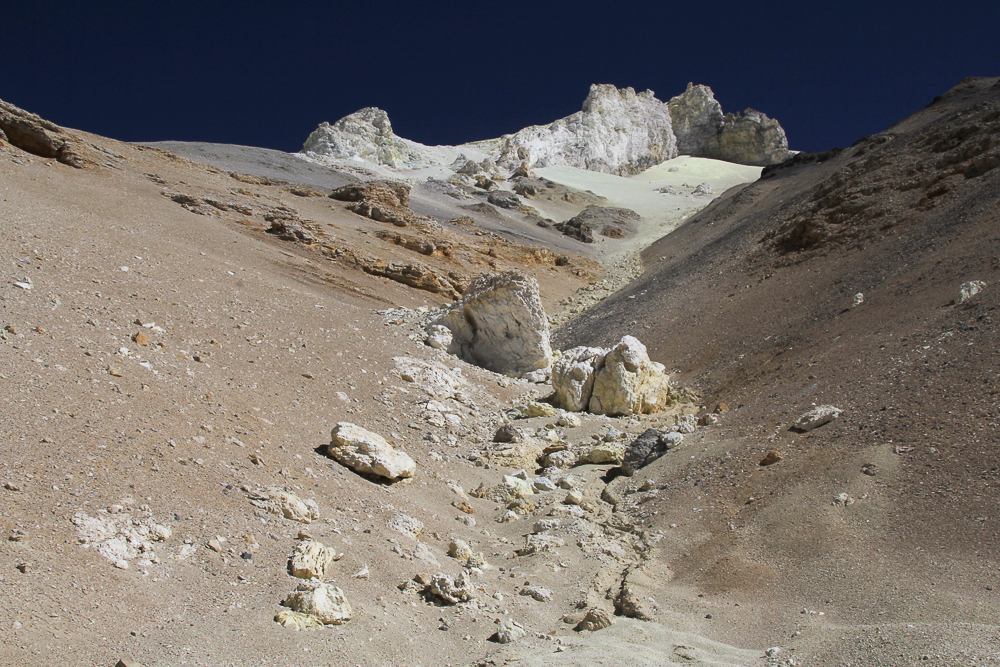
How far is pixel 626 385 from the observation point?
10617mm

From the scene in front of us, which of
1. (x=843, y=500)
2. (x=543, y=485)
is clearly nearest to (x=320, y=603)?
(x=543, y=485)

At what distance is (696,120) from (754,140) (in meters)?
8.51

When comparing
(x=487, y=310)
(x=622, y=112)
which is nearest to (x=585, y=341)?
(x=487, y=310)

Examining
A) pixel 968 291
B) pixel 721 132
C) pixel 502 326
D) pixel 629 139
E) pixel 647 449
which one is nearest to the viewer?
A: pixel 647 449

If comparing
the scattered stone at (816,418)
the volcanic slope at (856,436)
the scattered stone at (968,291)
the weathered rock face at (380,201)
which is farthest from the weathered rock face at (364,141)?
the scattered stone at (816,418)

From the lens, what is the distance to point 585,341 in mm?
16531

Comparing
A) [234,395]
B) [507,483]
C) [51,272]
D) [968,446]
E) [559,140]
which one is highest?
[559,140]

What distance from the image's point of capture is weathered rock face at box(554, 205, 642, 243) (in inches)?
1665

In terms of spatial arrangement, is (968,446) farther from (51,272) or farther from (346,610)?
(51,272)

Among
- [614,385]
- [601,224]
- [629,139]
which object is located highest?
[629,139]

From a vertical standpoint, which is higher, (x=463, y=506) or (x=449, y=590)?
(x=449, y=590)

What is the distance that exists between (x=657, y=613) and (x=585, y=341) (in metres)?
11.6

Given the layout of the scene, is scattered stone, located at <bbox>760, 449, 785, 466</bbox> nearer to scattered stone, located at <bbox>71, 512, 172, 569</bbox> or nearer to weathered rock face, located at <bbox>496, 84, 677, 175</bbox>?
scattered stone, located at <bbox>71, 512, 172, 569</bbox>

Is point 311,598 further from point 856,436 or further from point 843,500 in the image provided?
point 856,436
